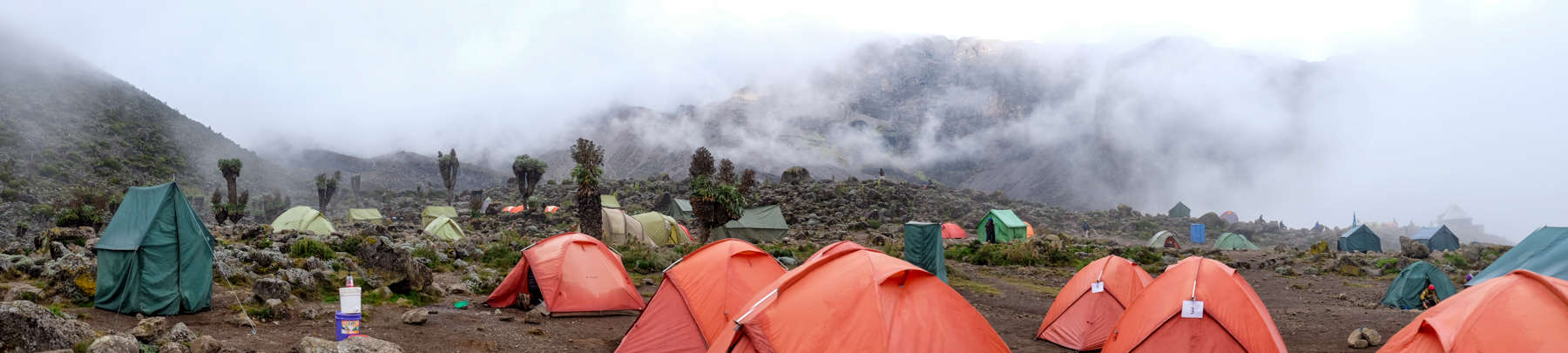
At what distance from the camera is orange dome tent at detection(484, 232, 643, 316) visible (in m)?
12.0

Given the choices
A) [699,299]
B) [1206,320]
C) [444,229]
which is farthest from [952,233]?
[1206,320]

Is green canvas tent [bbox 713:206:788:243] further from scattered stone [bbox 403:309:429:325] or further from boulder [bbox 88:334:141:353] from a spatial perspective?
boulder [bbox 88:334:141:353]

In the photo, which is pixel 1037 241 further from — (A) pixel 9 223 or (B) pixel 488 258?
(A) pixel 9 223

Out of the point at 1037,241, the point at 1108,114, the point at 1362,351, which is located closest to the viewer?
the point at 1362,351

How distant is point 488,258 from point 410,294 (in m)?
7.15

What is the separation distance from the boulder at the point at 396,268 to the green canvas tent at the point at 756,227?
62.4 feet

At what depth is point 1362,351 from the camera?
33.9 ft

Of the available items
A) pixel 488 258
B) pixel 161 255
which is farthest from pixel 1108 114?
pixel 161 255

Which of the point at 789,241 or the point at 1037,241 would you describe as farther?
the point at 789,241

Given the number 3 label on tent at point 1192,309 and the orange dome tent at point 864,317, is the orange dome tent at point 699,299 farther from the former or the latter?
the number 3 label on tent at point 1192,309

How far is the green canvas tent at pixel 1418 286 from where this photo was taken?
14.9 m

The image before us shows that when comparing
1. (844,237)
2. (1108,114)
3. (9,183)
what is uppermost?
(1108,114)

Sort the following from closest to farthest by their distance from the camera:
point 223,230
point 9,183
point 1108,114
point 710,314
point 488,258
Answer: point 710,314 → point 488,258 → point 223,230 → point 9,183 → point 1108,114

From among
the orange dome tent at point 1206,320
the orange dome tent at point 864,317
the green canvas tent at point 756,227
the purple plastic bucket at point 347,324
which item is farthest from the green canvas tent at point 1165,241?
the purple plastic bucket at point 347,324
